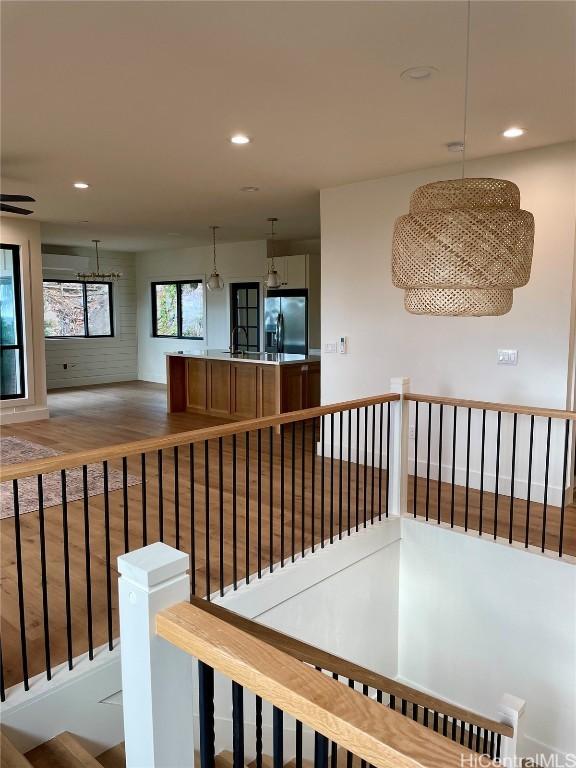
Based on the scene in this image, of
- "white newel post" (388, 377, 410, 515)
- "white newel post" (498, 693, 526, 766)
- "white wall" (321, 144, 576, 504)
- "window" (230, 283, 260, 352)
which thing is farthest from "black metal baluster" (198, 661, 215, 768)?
"window" (230, 283, 260, 352)

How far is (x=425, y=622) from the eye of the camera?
4184mm

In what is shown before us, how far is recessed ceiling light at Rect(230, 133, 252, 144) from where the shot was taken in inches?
151

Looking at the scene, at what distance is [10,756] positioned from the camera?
2062 millimetres

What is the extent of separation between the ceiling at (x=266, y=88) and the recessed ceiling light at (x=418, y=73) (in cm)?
5

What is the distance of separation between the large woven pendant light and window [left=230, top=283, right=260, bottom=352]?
767cm

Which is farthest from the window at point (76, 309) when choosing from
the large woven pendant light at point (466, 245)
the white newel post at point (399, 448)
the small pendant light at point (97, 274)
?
the large woven pendant light at point (466, 245)

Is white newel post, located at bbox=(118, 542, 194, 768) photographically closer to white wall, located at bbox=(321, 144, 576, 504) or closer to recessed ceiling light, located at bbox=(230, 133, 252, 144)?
recessed ceiling light, located at bbox=(230, 133, 252, 144)

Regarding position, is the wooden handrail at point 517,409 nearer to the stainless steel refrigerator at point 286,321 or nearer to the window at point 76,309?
the stainless steel refrigerator at point 286,321

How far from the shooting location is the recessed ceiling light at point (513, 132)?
3705 millimetres

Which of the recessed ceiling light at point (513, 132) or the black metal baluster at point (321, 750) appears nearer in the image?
the black metal baluster at point (321, 750)

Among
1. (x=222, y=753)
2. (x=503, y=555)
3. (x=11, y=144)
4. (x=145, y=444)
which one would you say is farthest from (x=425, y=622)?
(x=11, y=144)

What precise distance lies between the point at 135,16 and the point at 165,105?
3.31 ft

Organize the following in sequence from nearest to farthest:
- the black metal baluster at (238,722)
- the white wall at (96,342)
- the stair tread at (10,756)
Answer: the black metal baluster at (238,722), the stair tread at (10,756), the white wall at (96,342)

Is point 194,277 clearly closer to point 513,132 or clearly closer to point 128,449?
point 513,132
